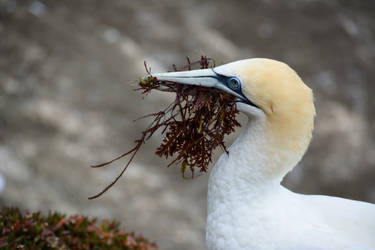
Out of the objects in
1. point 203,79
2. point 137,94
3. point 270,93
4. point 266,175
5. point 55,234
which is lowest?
point 266,175

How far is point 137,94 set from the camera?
5.50m

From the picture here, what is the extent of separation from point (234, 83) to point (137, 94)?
3621mm

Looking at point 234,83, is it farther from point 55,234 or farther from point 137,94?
point 137,94

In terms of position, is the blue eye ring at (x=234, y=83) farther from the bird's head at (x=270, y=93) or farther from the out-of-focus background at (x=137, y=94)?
the out-of-focus background at (x=137, y=94)

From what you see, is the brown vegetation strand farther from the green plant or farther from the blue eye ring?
the green plant

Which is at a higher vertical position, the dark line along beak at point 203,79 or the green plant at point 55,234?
the dark line along beak at point 203,79

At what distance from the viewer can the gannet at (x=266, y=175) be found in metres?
1.94

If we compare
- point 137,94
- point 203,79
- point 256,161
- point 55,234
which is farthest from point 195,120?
point 137,94

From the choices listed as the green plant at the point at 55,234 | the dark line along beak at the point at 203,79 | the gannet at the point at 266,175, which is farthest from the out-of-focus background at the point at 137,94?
the dark line along beak at the point at 203,79

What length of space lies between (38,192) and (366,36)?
17.6ft

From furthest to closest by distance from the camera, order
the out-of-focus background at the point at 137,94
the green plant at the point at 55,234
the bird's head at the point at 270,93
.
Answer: the out-of-focus background at the point at 137,94, the green plant at the point at 55,234, the bird's head at the point at 270,93

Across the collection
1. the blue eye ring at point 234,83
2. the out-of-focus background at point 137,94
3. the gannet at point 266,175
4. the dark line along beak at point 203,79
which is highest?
the out-of-focus background at point 137,94

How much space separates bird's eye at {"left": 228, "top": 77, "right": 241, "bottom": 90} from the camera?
1961mm

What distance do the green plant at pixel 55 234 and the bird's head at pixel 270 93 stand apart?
4.32ft
